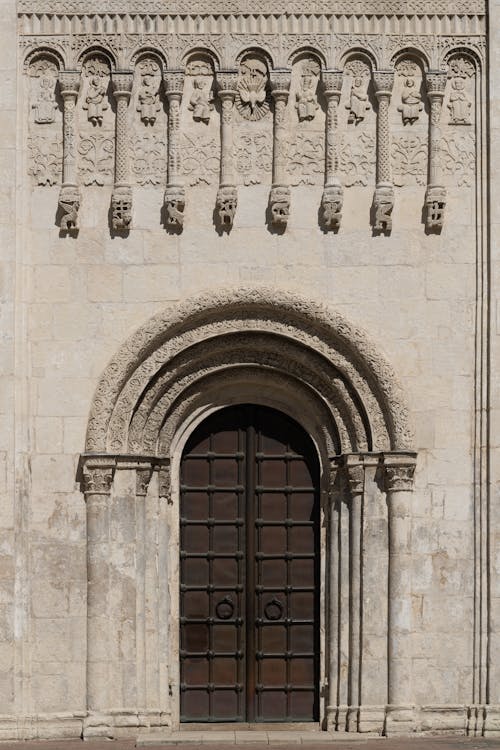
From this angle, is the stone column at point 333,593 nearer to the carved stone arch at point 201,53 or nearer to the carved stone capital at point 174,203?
the carved stone capital at point 174,203

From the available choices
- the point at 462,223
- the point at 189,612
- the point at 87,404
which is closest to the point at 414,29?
the point at 462,223

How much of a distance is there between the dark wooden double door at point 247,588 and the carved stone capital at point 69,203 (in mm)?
2438

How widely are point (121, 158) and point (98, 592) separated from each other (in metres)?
4.04

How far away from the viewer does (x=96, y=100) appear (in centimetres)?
1750

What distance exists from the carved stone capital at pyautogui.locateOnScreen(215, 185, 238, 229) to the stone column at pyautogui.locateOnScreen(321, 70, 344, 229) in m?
0.83

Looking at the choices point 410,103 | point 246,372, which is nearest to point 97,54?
point 410,103

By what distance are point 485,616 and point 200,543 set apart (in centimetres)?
277

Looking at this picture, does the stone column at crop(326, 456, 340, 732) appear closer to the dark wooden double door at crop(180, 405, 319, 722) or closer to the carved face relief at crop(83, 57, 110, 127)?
the dark wooden double door at crop(180, 405, 319, 722)

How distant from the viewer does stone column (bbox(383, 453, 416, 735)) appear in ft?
55.4

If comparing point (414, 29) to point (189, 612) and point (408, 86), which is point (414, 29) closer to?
point (408, 86)

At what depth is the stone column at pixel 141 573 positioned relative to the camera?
17.1 metres

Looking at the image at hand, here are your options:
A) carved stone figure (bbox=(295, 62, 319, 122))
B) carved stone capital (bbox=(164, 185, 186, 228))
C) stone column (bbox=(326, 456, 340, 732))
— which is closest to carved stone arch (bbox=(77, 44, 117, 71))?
carved stone capital (bbox=(164, 185, 186, 228))

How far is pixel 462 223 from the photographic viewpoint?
57.0 ft

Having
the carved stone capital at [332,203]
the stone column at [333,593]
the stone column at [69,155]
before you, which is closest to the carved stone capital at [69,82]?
the stone column at [69,155]
